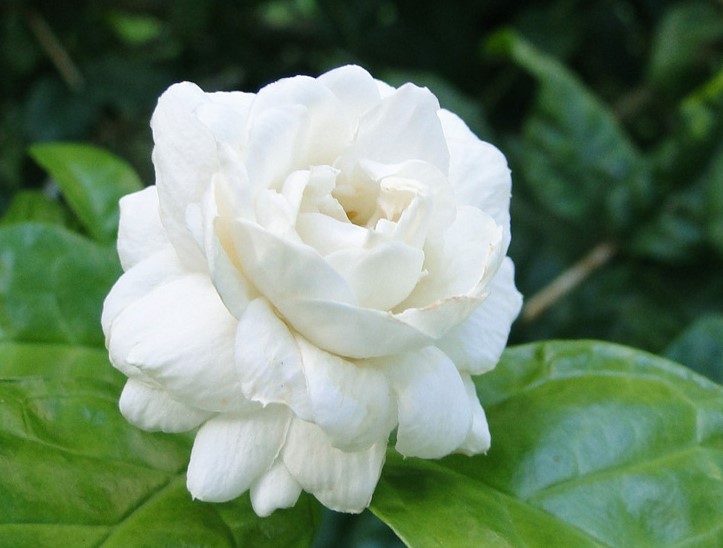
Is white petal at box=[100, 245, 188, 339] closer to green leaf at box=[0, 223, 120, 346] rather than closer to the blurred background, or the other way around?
green leaf at box=[0, 223, 120, 346]

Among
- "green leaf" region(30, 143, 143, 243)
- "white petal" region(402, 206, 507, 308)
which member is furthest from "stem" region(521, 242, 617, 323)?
"white petal" region(402, 206, 507, 308)

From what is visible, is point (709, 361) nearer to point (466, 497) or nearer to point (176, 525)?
point (466, 497)

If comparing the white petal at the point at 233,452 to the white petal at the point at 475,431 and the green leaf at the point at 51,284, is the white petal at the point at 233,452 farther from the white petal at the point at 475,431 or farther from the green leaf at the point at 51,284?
the green leaf at the point at 51,284

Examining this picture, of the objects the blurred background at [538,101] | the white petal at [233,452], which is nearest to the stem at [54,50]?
the blurred background at [538,101]

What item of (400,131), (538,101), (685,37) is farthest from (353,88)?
(685,37)

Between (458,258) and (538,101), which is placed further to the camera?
(538,101)

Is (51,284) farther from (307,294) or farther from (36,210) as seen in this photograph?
(307,294)
